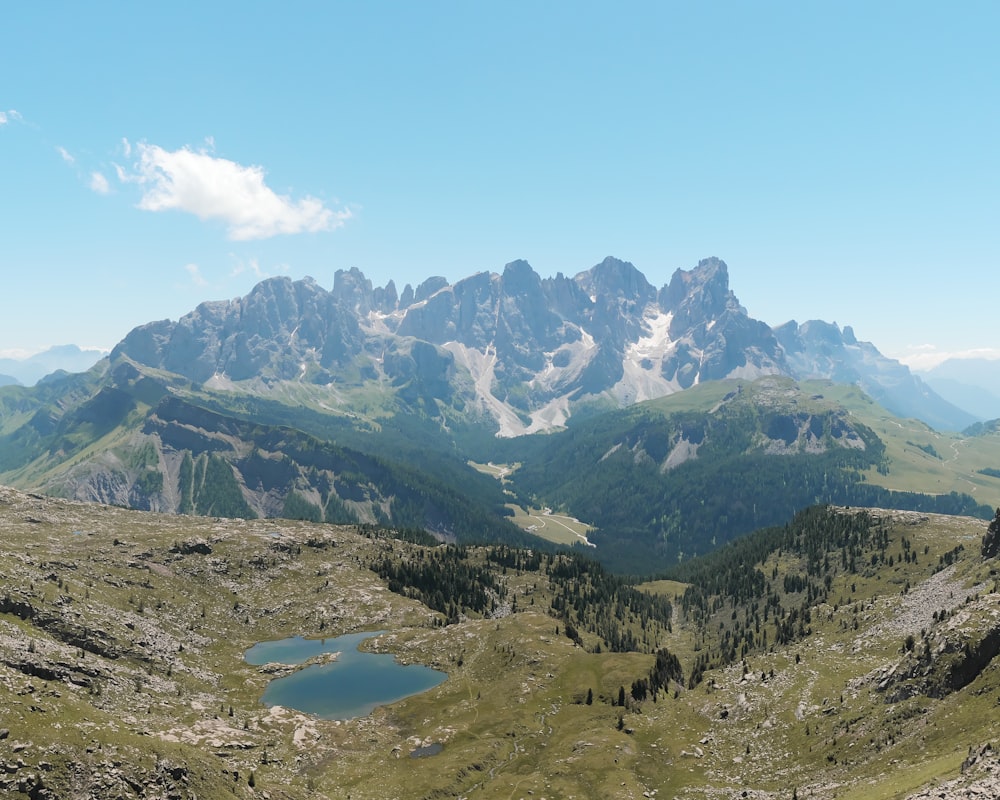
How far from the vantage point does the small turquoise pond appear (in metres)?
135

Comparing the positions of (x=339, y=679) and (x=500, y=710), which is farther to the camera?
(x=339, y=679)

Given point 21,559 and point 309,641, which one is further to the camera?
point 309,641

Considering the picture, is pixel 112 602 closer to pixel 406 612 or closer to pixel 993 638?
pixel 406 612

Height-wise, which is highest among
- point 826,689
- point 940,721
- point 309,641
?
point 940,721

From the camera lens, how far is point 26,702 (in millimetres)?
78250

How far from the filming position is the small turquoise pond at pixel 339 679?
135m

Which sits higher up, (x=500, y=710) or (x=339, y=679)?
(x=500, y=710)

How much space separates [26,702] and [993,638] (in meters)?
133

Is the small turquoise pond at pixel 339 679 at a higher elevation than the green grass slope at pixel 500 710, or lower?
lower

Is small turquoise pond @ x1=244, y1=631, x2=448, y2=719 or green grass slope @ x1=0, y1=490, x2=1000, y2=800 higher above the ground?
green grass slope @ x1=0, y1=490, x2=1000, y2=800

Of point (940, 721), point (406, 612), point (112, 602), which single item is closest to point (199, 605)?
point (112, 602)

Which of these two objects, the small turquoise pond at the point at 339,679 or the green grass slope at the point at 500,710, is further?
the small turquoise pond at the point at 339,679

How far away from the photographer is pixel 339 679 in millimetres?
149500

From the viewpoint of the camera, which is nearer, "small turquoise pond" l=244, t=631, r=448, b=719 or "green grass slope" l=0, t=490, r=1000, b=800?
"green grass slope" l=0, t=490, r=1000, b=800
